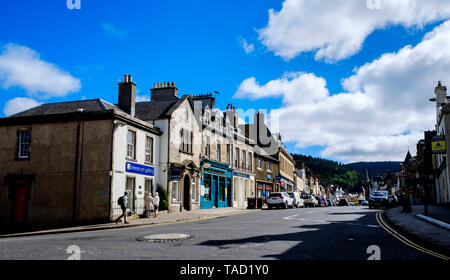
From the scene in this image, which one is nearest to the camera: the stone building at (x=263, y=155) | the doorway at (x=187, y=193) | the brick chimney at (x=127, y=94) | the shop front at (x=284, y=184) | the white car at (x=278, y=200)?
the brick chimney at (x=127, y=94)

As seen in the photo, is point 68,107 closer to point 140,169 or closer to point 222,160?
point 140,169

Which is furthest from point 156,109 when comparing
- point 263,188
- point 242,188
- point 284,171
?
point 284,171

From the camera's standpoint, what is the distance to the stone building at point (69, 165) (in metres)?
21.0

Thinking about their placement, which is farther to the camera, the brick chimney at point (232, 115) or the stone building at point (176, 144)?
the brick chimney at point (232, 115)

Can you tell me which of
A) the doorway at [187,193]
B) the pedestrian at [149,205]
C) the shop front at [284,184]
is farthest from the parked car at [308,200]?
the pedestrian at [149,205]

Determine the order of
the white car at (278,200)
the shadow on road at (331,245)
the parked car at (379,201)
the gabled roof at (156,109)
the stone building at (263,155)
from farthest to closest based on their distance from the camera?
1. the stone building at (263,155)
2. the white car at (278,200)
3. the parked car at (379,201)
4. the gabled roof at (156,109)
5. the shadow on road at (331,245)

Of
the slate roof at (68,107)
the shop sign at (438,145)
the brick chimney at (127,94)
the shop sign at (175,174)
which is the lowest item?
the shop sign at (175,174)

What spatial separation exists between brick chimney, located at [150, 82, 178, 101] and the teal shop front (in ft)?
21.0

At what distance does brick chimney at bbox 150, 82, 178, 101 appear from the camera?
31.5m

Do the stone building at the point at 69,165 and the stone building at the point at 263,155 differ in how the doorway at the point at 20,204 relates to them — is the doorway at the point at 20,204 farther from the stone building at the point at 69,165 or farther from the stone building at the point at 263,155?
the stone building at the point at 263,155

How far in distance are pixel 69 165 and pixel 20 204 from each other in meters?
4.20

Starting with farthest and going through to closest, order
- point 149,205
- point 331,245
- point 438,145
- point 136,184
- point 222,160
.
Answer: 1. point 222,160
2. point 438,145
3. point 136,184
4. point 149,205
5. point 331,245

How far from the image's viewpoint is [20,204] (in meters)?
22.6
